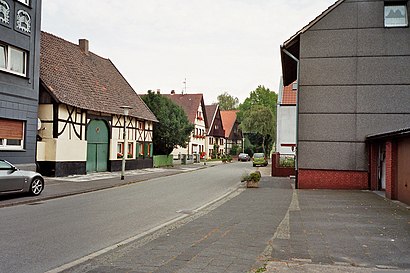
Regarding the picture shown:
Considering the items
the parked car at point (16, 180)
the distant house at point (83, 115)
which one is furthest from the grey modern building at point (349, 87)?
the parked car at point (16, 180)

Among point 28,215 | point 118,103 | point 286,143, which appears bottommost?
point 28,215

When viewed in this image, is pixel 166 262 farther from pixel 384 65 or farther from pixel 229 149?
pixel 229 149

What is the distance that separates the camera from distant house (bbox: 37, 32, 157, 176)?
23609 mm

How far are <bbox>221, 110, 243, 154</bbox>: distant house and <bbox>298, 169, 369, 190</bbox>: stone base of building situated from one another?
59.5 m

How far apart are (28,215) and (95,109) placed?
15892 millimetres

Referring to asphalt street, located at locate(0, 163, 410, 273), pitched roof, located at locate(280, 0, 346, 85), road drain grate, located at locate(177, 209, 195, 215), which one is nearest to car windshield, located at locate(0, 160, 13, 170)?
asphalt street, located at locate(0, 163, 410, 273)

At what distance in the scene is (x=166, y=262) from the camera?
6.39 metres

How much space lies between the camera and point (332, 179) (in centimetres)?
2008

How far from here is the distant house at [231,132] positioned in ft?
269

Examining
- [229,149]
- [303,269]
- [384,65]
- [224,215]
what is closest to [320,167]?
[384,65]

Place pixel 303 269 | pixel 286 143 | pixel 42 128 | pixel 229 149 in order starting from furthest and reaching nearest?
pixel 229 149
pixel 286 143
pixel 42 128
pixel 303 269

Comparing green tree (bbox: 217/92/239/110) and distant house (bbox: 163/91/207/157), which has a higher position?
green tree (bbox: 217/92/239/110)

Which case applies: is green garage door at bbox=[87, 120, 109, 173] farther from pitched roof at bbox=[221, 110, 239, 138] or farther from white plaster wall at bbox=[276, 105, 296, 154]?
pitched roof at bbox=[221, 110, 239, 138]

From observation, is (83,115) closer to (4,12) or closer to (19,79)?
(19,79)
